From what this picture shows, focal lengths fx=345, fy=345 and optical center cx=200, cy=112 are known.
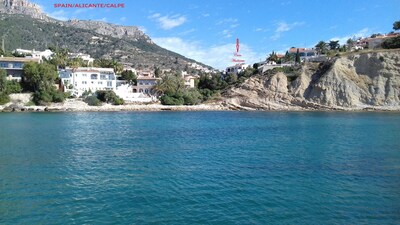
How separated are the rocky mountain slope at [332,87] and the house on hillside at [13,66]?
44.0 m

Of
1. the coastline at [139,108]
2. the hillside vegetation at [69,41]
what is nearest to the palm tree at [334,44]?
the coastline at [139,108]

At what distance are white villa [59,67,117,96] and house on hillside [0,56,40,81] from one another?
7642 millimetres

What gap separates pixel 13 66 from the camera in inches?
2803

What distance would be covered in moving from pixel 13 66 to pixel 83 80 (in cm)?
1399

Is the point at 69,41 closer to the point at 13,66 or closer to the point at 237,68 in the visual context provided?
the point at 237,68

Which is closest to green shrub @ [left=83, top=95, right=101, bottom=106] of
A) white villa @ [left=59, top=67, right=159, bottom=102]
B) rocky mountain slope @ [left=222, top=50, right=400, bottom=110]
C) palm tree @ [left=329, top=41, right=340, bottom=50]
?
white villa @ [left=59, top=67, right=159, bottom=102]

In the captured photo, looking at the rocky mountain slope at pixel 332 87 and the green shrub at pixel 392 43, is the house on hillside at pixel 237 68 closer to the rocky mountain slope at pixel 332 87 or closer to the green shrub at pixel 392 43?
the rocky mountain slope at pixel 332 87

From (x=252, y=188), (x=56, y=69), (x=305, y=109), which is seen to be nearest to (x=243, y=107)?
(x=305, y=109)

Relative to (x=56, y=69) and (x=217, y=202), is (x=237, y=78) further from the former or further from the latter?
(x=217, y=202)

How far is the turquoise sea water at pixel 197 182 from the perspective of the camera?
11.3m

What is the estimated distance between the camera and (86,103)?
7025cm

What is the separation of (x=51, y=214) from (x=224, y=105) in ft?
225

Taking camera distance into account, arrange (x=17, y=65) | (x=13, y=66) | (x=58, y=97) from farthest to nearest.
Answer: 1. (x=17, y=65)
2. (x=13, y=66)
3. (x=58, y=97)

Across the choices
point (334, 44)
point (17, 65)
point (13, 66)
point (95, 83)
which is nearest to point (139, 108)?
point (95, 83)
